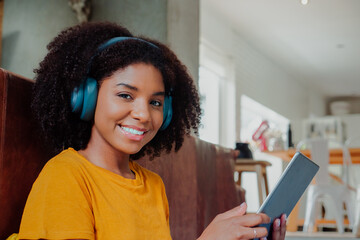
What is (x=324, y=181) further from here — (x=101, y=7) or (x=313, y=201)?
(x=101, y=7)

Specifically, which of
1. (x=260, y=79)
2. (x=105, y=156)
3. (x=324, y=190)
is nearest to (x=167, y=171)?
(x=105, y=156)

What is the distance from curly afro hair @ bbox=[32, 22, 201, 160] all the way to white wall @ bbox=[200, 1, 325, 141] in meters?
5.44

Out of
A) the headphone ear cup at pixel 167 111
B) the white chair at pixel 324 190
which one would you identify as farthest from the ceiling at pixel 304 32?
the headphone ear cup at pixel 167 111

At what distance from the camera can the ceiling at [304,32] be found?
254 inches

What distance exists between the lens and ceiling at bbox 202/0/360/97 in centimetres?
645

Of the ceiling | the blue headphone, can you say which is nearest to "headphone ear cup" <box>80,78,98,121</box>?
the blue headphone

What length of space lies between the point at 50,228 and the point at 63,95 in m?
0.32

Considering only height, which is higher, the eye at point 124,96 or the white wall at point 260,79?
the white wall at point 260,79

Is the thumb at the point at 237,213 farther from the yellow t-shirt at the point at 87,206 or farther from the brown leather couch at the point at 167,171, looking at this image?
the brown leather couch at the point at 167,171

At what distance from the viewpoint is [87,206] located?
95 cm

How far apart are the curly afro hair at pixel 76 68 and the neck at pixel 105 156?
4cm

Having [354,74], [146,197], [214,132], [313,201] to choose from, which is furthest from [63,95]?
[354,74]

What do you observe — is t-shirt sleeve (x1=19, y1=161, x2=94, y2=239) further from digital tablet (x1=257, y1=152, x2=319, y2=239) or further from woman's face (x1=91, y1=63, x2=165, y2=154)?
digital tablet (x1=257, y1=152, x2=319, y2=239)

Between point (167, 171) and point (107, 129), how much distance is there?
0.76 m
